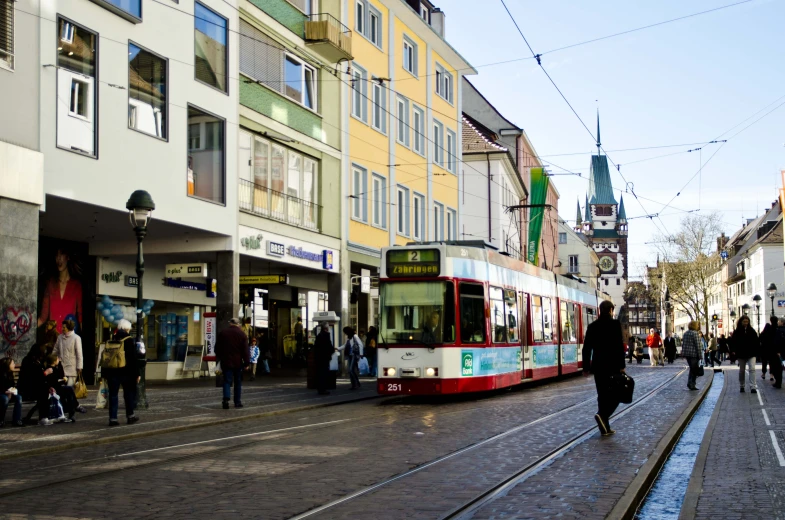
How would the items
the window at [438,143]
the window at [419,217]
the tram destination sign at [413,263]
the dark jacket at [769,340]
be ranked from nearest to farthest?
the tram destination sign at [413,263]
the dark jacket at [769,340]
the window at [419,217]
the window at [438,143]

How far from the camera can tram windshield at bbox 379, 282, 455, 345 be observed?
67.0ft

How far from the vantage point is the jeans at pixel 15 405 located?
15.3m

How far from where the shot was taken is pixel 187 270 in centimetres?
2812

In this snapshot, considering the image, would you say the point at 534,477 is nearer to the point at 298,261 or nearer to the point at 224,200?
the point at 224,200

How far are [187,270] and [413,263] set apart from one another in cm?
961

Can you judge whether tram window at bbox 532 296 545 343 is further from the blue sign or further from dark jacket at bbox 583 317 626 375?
dark jacket at bbox 583 317 626 375

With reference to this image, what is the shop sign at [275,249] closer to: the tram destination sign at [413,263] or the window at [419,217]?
the tram destination sign at [413,263]

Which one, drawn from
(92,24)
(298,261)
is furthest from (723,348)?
(92,24)

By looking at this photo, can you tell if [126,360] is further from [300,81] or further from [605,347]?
[300,81]

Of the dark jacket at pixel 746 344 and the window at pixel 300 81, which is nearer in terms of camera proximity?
the dark jacket at pixel 746 344

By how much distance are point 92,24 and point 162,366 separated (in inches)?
486

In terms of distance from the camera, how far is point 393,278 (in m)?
20.9

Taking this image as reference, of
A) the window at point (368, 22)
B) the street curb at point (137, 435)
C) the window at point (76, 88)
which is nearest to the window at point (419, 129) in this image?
the window at point (368, 22)

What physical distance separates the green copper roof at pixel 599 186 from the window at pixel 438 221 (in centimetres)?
14642
